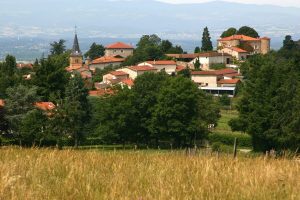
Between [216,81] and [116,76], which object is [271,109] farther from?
[116,76]

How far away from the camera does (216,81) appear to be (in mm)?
97188

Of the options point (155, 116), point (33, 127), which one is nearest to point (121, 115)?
point (155, 116)

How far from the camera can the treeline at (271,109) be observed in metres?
41.2

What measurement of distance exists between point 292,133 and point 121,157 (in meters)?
33.9

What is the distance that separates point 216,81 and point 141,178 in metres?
92.8

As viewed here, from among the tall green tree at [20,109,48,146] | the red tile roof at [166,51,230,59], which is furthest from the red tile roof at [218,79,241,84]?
the tall green tree at [20,109,48,146]

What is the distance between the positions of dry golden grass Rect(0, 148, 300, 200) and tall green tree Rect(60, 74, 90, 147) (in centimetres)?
3373

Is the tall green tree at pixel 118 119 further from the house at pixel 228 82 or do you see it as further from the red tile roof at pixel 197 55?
→ the red tile roof at pixel 197 55

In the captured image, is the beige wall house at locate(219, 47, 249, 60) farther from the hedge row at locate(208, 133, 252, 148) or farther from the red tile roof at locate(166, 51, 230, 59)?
the hedge row at locate(208, 133, 252, 148)

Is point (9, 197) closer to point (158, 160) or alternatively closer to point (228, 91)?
point (158, 160)

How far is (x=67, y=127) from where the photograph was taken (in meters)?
44.6

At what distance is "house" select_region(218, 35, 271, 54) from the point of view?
127 metres

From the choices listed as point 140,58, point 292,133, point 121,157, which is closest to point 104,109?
point 292,133

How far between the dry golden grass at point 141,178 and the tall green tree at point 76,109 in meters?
33.7
